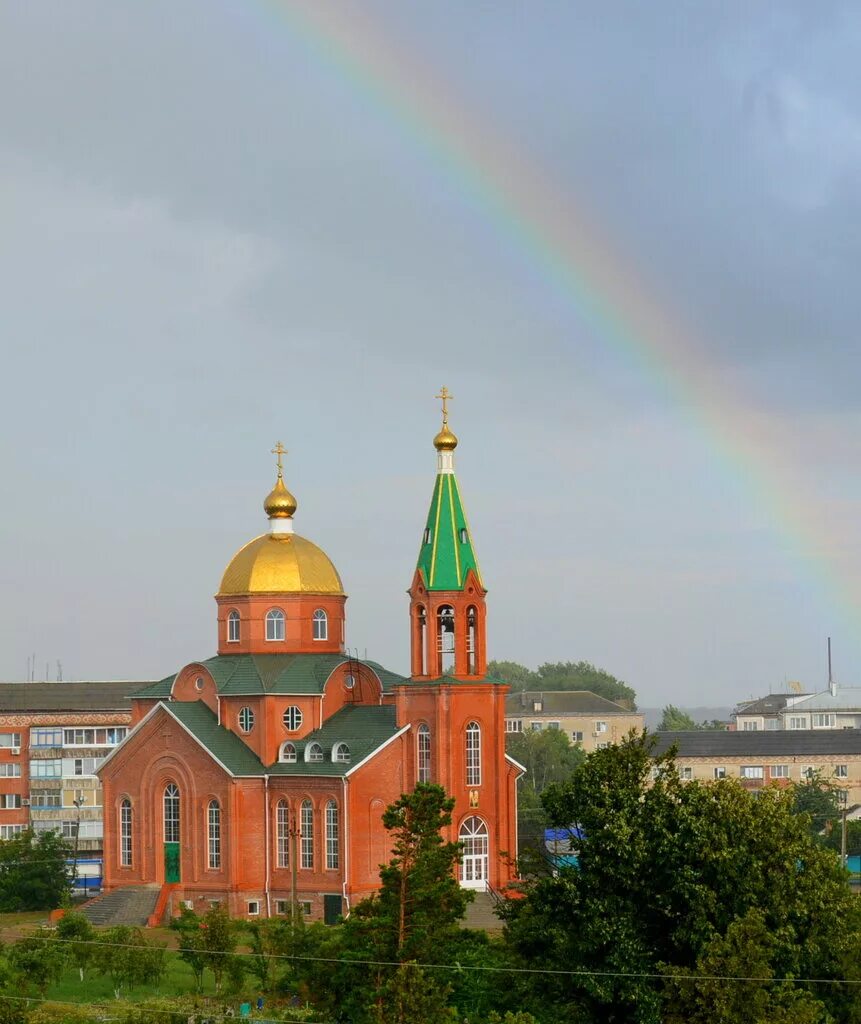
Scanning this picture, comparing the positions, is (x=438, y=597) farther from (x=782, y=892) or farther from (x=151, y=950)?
(x=782, y=892)

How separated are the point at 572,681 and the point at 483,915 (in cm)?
12897

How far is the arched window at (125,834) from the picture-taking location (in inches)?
2514

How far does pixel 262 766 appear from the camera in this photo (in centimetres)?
6206

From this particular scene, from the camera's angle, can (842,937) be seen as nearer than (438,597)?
Yes

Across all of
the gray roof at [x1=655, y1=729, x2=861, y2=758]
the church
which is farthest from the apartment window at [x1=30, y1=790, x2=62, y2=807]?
the gray roof at [x1=655, y1=729, x2=861, y2=758]

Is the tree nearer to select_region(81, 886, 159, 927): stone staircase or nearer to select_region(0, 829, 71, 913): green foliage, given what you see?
select_region(81, 886, 159, 927): stone staircase

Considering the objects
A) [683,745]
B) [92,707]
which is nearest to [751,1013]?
[92,707]

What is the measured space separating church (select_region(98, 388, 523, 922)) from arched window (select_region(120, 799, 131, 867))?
0.16ft

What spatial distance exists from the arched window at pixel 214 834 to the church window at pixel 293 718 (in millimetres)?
3412

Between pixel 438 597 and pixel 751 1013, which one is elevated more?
pixel 438 597

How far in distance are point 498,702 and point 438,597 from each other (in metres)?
3.98

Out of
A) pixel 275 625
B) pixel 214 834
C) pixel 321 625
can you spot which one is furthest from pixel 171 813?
pixel 321 625

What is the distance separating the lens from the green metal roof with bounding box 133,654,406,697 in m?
62.8

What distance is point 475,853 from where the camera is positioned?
6094cm
